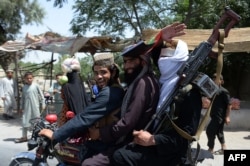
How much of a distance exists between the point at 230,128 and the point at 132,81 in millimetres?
7937

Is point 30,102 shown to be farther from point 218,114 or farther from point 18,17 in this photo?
point 18,17

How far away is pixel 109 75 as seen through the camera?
2.84 meters

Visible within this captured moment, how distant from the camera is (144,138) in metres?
2.46

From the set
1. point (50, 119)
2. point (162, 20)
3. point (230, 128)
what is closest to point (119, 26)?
point (162, 20)

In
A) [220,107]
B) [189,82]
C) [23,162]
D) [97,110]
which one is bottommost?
[220,107]

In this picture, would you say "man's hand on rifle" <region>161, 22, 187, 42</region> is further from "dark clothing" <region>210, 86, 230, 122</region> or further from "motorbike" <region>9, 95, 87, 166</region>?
"dark clothing" <region>210, 86, 230, 122</region>

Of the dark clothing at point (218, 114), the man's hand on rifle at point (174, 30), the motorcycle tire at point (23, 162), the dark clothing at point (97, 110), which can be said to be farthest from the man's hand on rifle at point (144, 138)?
the dark clothing at point (218, 114)

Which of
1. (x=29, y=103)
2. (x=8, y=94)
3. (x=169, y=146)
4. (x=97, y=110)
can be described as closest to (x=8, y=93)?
(x=8, y=94)

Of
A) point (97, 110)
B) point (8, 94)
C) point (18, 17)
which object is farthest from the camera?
point (18, 17)

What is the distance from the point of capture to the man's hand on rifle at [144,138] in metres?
2.46

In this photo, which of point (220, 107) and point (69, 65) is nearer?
point (69, 65)

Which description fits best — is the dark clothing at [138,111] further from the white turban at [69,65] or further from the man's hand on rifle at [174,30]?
the white turban at [69,65]

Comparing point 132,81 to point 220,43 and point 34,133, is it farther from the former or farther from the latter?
point 34,133

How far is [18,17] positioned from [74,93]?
18.4 metres
